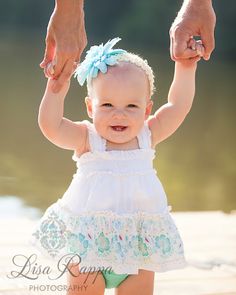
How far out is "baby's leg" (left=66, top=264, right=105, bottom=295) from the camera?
180cm

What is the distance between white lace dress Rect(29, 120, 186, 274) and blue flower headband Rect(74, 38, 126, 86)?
0.46 ft

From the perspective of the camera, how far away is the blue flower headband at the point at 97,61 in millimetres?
1872

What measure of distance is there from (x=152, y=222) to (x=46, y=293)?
0.61 meters

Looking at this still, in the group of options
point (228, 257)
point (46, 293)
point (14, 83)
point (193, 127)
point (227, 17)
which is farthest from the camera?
point (227, 17)

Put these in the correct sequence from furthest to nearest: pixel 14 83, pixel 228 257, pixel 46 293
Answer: pixel 14 83 < pixel 228 257 < pixel 46 293

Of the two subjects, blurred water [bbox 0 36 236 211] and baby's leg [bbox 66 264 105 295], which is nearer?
baby's leg [bbox 66 264 105 295]

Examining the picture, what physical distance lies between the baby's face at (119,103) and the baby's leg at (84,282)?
32 centimetres

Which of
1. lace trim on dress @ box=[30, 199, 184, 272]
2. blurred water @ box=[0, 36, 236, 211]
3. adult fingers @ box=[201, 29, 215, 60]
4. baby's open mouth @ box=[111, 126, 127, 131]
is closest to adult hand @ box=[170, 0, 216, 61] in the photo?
adult fingers @ box=[201, 29, 215, 60]

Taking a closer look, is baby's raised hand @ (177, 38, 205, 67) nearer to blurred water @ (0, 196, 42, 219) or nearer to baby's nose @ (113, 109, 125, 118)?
baby's nose @ (113, 109, 125, 118)

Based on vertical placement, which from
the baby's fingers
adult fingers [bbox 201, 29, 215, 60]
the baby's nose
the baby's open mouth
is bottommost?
the baby's open mouth

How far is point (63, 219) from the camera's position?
6.03ft

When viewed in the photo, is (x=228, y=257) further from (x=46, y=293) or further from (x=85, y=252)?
(x=85, y=252)

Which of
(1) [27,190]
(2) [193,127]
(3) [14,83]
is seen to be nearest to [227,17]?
(3) [14,83]

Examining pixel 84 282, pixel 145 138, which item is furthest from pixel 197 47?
pixel 84 282
